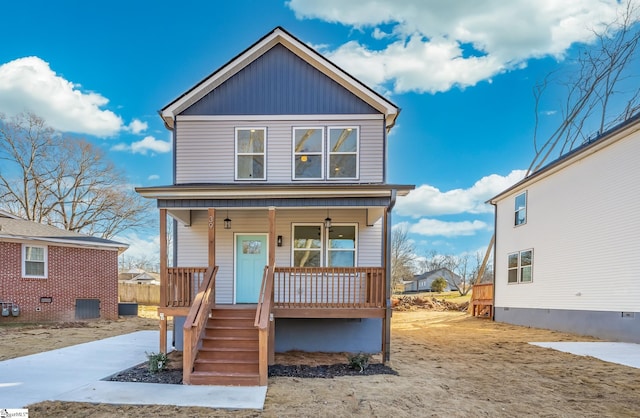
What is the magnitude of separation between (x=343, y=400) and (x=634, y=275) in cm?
939

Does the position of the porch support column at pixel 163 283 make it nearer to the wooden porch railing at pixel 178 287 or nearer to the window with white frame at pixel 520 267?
the wooden porch railing at pixel 178 287

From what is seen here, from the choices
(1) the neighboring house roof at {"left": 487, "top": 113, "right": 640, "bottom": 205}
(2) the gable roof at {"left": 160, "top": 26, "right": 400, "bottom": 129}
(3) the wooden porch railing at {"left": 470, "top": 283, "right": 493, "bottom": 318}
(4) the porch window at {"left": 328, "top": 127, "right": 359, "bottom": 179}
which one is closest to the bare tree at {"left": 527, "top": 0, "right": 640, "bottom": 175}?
(1) the neighboring house roof at {"left": 487, "top": 113, "right": 640, "bottom": 205}

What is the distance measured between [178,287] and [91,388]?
2506 millimetres

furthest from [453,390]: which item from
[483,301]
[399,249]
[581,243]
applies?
[399,249]

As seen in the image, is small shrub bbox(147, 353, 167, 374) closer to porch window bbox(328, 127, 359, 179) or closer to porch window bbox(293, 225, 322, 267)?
porch window bbox(293, 225, 322, 267)

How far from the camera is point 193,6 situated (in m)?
14.8

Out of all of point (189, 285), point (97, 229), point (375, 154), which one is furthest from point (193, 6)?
point (97, 229)

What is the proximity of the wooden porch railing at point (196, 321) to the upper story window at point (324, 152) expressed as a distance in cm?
349

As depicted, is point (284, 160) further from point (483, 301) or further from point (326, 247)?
point (483, 301)

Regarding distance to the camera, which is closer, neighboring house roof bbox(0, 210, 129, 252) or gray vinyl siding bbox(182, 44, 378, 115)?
gray vinyl siding bbox(182, 44, 378, 115)

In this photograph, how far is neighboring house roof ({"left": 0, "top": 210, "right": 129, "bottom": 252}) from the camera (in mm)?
13977

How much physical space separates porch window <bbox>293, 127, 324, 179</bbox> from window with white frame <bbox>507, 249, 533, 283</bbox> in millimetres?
10522

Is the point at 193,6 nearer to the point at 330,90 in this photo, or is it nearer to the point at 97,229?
Answer: the point at 330,90

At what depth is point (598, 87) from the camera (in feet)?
75.2
